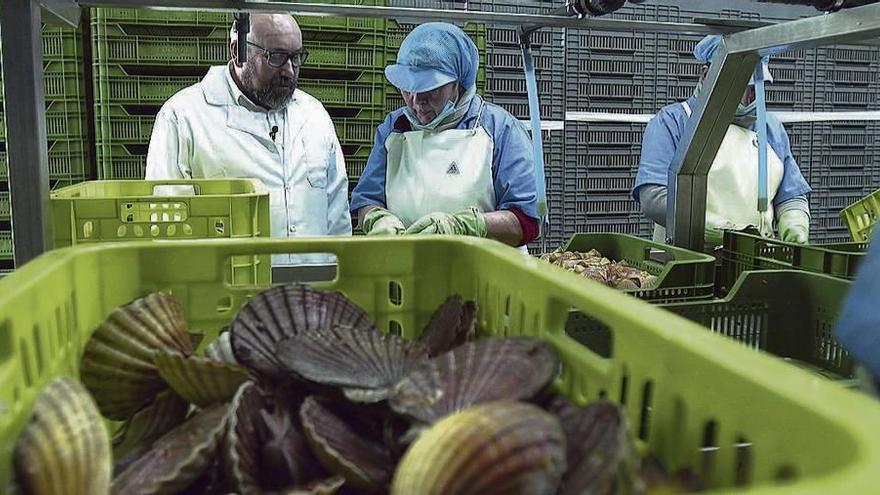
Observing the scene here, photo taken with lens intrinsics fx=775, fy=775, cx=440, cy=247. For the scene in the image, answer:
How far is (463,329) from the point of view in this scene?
692 mm

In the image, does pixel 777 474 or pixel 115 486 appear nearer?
pixel 777 474

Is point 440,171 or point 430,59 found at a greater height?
point 430,59

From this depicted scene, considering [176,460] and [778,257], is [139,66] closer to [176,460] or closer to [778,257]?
[778,257]

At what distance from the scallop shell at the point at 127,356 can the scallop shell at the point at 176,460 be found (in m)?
0.09

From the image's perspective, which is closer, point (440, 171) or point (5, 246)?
point (440, 171)

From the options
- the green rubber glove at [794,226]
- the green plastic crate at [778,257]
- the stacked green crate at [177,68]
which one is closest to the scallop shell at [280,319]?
the green plastic crate at [778,257]

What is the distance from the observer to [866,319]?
0.62 meters

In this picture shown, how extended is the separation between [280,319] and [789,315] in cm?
81

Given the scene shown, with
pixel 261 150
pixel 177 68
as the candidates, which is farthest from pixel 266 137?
pixel 177 68

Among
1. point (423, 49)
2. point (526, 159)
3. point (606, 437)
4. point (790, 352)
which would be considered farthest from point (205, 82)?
point (606, 437)

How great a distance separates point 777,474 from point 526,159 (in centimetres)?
183

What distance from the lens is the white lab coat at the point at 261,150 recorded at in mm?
2285

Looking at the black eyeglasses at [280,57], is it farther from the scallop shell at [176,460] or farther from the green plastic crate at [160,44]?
the scallop shell at [176,460]

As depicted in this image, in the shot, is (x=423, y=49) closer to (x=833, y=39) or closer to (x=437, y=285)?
(x=833, y=39)
